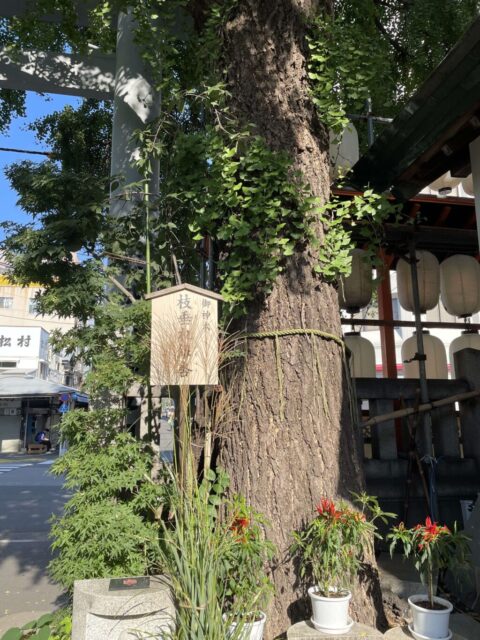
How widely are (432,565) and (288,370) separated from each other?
1424 mm

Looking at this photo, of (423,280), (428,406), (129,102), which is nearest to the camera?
(428,406)

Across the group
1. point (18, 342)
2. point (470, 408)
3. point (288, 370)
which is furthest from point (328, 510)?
point (18, 342)

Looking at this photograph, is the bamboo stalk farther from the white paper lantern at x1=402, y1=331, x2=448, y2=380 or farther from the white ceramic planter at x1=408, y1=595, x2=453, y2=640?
the white ceramic planter at x1=408, y1=595, x2=453, y2=640

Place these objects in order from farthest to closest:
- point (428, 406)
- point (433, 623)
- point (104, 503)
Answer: point (428, 406), point (104, 503), point (433, 623)

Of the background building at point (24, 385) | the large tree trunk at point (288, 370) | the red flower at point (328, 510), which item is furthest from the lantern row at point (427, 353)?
the background building at point (24, 385)

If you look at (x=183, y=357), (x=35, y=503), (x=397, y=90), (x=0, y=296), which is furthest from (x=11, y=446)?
(x=183, y=357)

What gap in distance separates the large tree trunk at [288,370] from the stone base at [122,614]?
0.70 meters

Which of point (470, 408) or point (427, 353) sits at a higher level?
point (427, 353)

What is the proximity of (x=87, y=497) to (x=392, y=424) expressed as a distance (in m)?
2.79

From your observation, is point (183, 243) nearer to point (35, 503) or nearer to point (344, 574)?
point (344, 574)

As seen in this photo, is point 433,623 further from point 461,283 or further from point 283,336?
point 461,283

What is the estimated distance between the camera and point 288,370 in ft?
11.8

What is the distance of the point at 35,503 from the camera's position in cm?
1098

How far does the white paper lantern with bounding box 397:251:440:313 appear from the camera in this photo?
239 inches
